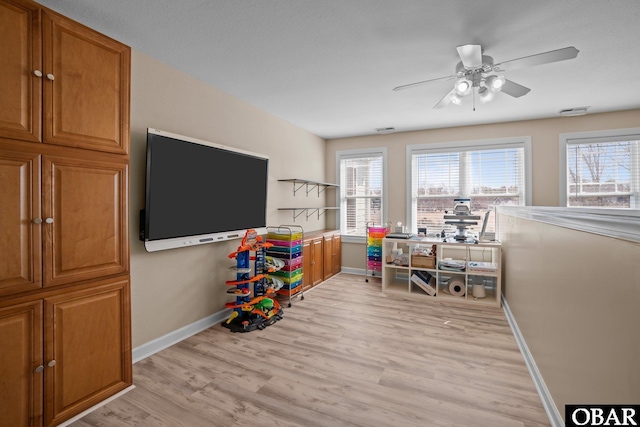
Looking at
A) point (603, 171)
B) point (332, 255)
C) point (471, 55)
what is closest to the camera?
point (471, 55)

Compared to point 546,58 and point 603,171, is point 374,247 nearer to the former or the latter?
point 603,171

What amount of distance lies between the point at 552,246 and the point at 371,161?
12.3 ft

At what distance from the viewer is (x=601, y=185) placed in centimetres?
395

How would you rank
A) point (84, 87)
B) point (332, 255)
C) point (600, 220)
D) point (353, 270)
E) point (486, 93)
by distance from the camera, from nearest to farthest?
point (600, 220) < point (84, 87) < point (486, 93) < point (332, 255) < point (353, 270)

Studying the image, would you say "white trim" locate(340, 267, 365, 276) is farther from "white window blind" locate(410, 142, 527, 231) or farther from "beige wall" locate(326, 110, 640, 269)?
"white window blind" locate(410, 142, 527, 231)

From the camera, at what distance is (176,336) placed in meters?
2.69

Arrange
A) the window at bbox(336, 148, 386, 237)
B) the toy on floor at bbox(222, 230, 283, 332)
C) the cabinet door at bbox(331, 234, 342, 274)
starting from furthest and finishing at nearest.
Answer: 1. the window at bbox(336, 148, 386, 237)
2. the cabinet door at bbox(331, 234, 342, 274)
3. the toy on floor at bbox(222, 230, 283, 332)

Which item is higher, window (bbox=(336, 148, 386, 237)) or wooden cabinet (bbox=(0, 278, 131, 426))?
window (bbox=(336, 148, 386, 237))

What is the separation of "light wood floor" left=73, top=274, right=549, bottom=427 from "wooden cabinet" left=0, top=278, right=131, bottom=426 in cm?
17

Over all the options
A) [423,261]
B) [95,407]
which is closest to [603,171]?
[423,261]

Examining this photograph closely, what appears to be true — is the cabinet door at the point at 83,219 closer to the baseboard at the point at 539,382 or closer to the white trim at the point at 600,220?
the white trim at the point at 600,220

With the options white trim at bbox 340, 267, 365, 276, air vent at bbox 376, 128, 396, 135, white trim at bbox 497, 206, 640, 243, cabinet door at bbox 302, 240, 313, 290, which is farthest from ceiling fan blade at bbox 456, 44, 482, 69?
white trim at bbox 340, 267, 365, 276

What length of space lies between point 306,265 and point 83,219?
9.28 feet

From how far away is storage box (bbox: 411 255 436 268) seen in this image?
394cm
